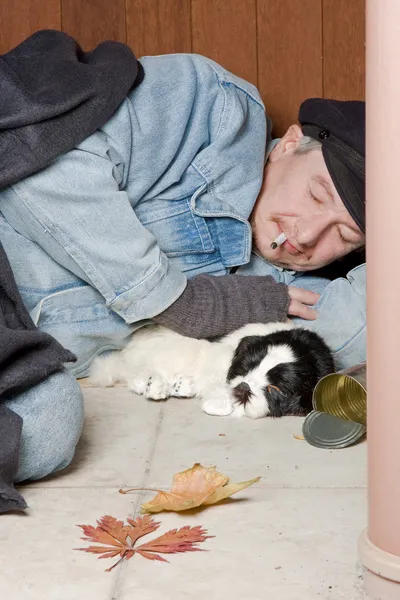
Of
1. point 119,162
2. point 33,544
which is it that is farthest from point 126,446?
point 119,162

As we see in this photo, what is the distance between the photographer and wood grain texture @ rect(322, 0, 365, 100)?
2543 mm

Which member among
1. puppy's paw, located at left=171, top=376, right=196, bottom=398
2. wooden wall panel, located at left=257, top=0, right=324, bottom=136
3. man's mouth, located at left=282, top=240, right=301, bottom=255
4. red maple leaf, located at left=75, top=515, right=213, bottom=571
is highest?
wooden wall panel, located at left=257, top=0, right=324, bottom=136

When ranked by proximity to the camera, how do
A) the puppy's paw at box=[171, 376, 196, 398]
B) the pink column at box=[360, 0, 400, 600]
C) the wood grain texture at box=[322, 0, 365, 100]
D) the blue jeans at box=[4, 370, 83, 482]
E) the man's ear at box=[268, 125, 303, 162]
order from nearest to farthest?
the pink column at box=[360, 0, 400, 600] → the blue jeans at box=[4, 370, 83, 482] → the puppy's paw at box=[171, 376, 196, 398] → the man's ear at box=[268, 125, 303, 162] → the wood grain texture at box=[322, 0, 365, 100]

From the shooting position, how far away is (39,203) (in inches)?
75.8

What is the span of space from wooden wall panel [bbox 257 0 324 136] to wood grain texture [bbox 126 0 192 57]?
0.73 feet

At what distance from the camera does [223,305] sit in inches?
84.5

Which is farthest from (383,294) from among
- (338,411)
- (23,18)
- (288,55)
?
(23,18)

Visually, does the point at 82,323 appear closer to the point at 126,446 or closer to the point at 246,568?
the point at 126,446

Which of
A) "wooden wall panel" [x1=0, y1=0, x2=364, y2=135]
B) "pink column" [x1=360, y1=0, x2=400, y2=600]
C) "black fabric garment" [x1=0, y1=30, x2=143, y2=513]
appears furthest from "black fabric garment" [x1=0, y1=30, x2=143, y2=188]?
"pink column" [x1=360, y1=0, x2=400, y2=600]

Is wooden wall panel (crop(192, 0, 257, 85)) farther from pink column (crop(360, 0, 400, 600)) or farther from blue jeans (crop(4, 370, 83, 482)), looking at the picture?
pink column (crop(360, 0, 400, 600))

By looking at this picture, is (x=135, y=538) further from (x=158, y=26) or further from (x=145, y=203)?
(x=158, y=26)

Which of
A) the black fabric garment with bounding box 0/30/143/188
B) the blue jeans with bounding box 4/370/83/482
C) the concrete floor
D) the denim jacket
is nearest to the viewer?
the concrete floor

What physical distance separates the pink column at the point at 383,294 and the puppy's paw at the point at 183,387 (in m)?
0.99

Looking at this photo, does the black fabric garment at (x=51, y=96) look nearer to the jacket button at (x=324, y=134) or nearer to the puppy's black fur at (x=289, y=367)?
the jacket button at (x=324, y=134)
